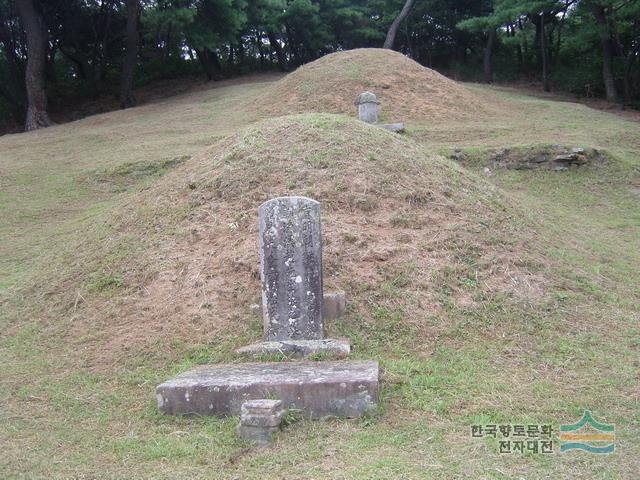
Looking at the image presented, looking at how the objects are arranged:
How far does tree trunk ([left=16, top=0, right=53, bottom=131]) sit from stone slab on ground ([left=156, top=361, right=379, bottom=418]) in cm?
1664

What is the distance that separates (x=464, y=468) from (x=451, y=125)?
1136cm

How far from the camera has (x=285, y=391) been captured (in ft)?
13.0

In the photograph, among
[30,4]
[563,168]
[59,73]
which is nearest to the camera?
[563,168]

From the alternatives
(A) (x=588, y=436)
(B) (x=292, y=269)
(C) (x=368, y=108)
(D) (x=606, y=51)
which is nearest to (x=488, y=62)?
(D) (x=606, y=51)

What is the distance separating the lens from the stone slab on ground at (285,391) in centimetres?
394

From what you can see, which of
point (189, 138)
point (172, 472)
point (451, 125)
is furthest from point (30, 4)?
point (172, 472)

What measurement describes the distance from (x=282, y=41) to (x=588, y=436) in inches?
1050

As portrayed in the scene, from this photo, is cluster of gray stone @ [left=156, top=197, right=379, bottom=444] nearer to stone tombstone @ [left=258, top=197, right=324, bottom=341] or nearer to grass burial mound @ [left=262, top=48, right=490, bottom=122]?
stone tombstone @ [left=258, top=197, right=324, bottom=341]

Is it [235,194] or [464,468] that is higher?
[235,194]

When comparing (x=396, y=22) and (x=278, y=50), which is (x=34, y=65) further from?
(x=396, y=22)

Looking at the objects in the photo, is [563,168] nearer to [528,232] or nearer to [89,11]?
[528,232]

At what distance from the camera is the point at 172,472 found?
3.43 metres

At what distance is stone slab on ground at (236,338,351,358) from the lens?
472cm

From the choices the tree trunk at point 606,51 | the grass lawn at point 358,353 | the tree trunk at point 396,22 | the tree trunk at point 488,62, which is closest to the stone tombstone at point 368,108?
the grass lawn at point 358,353
